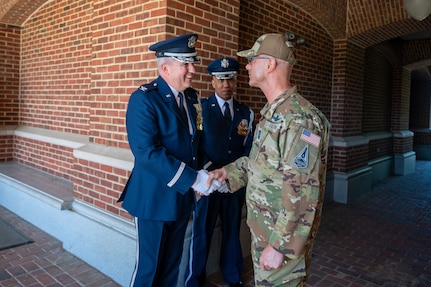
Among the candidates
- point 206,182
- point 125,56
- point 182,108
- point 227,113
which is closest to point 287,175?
point 206,182

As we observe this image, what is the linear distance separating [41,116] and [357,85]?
626 cm

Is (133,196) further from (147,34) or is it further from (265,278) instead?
(147,34)

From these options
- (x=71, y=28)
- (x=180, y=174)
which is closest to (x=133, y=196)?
(x=180, y=174)

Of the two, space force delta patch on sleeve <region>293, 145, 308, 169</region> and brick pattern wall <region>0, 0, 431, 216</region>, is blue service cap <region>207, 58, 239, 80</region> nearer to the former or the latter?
brick pattern wall <region>0, 0, 431, 216</region>

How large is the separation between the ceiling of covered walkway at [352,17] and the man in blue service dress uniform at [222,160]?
3.05 meters

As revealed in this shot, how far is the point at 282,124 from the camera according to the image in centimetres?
198

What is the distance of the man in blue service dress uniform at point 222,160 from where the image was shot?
326cm

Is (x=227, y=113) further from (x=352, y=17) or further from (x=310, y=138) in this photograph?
(x=352, y=17)

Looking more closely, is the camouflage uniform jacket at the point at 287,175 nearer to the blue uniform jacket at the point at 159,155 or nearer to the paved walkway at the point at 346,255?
the blue uniform jacket at the point at 159,155

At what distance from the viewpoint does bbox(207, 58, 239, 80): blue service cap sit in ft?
11.2

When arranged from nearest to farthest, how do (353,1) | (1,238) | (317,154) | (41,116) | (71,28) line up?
(317,154)
(1,238)
(71,28)
(41,116)
(353,1)

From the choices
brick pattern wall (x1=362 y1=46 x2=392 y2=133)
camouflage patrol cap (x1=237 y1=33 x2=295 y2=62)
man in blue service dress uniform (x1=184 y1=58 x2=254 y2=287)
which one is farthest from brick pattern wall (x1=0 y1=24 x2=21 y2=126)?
brick pattern wall (x1=362 y1=46 x2=392 y2=133)

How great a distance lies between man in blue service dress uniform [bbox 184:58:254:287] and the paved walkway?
0.32 meters

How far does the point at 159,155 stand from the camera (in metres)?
2.32
